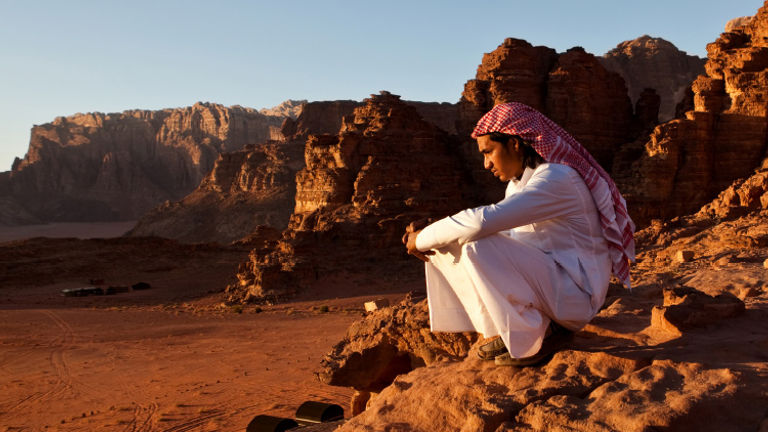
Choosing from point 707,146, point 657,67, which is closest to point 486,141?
point 707,146

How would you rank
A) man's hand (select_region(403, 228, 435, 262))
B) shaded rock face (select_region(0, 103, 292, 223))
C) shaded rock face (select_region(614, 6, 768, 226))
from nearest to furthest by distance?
man's hand (select_region(403, 228, 435, 262)) → shaded rock face (select_region(614, 6, 768, 226)) → shaded rock face (select_region(0, 103, 292, 223))

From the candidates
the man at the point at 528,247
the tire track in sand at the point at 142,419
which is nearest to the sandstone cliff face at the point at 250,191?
the tire track in sand at the point at 142,419

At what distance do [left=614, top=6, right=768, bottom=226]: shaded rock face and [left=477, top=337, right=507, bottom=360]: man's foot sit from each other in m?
20.7

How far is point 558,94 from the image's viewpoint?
25.8 meters

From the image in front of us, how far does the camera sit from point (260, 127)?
96.8 meters

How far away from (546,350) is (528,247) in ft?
1.96

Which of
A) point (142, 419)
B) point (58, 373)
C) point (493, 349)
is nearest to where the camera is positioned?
point (493, 349)

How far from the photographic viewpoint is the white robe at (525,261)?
2918mm

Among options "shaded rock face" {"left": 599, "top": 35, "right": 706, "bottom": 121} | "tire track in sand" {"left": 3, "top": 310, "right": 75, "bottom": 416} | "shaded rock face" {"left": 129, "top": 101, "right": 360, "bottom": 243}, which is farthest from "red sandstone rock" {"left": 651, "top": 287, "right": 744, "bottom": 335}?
"shaded rock face" {"left": 599, "top": 35, "right": 706, "bottom": 121}

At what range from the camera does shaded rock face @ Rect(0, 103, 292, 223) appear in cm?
8444

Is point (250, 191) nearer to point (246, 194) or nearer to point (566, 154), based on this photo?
point (246, 194)

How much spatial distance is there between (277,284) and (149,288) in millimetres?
9119

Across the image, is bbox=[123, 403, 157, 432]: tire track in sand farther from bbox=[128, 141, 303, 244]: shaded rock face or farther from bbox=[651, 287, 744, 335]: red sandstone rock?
bbox=[128, 141, 303, 244]: shaded rock face

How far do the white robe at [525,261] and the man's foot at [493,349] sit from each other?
153 millimetres
